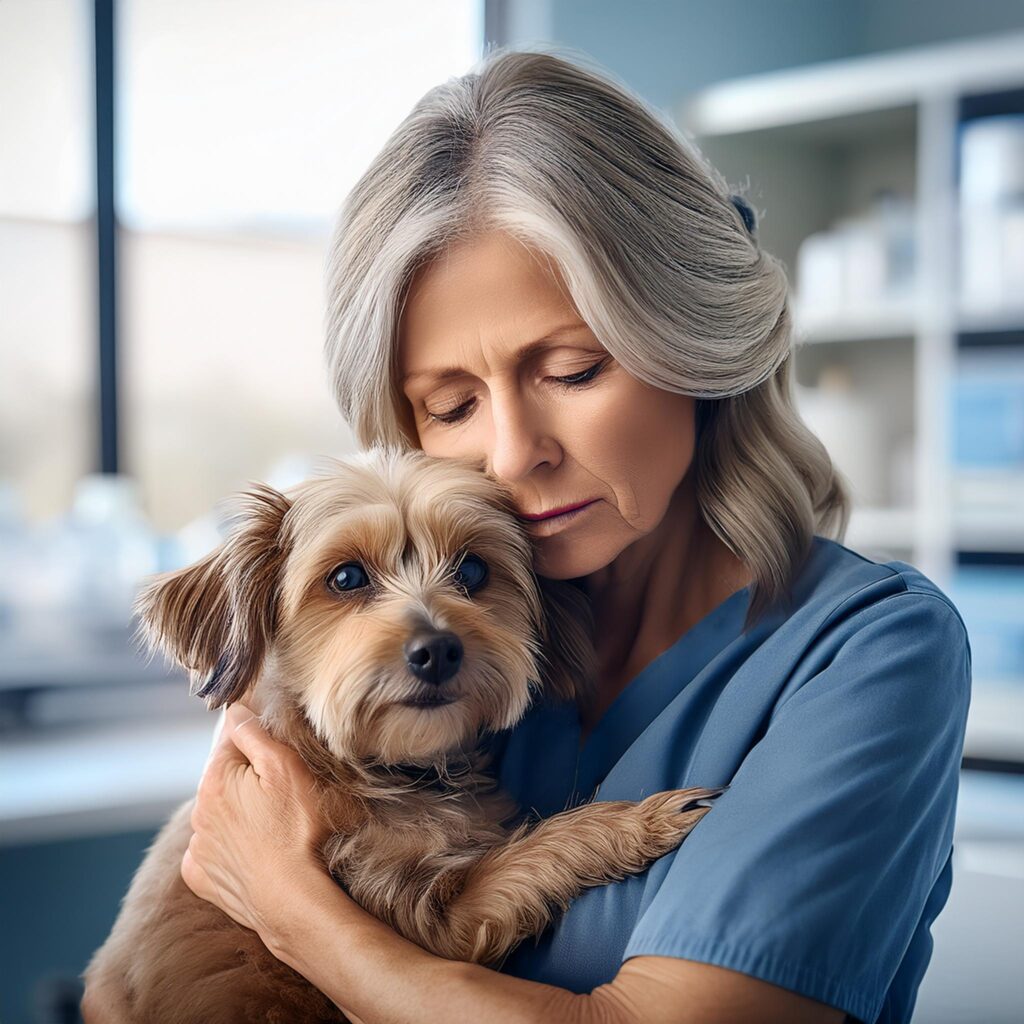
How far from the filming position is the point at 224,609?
1257 millimetres

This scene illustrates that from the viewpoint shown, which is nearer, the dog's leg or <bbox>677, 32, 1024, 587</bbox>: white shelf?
the dog's leg

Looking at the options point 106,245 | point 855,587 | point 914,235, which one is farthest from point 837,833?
point 914,235

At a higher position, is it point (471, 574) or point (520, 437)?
point (520, 437)

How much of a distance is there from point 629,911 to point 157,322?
2.64m

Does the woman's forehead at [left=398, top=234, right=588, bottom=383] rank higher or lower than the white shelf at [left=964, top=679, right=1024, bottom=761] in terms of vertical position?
higher

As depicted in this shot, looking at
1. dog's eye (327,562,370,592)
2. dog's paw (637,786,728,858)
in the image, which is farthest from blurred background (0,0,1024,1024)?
dog's paw (637,786,728,858)

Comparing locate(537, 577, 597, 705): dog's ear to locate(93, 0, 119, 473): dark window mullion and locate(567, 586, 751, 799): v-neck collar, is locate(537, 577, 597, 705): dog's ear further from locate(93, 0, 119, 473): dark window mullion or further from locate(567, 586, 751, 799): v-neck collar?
locate(93, 0, 119, 473): dark window mullion

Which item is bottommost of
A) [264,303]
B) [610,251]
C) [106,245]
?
[610,251]

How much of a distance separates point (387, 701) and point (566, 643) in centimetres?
27

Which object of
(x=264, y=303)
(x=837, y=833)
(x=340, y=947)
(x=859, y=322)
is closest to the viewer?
(x=837, y=833)

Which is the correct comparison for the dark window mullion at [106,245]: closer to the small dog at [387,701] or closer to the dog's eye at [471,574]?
the small dog at [387,701]

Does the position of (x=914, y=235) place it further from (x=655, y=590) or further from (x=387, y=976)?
(x=387, y=976)

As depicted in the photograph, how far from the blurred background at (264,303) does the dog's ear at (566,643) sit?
1.52m

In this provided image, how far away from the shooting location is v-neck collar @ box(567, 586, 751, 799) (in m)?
1.27
